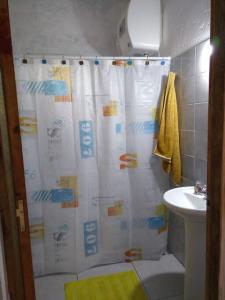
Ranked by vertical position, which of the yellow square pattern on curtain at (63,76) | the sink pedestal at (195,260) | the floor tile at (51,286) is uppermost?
the yellow square pattern on curtain at (63,76)

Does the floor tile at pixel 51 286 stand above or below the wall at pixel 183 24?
below

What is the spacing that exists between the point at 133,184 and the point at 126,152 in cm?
30

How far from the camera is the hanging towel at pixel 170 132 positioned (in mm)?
1967

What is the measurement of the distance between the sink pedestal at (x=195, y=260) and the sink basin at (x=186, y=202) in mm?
116

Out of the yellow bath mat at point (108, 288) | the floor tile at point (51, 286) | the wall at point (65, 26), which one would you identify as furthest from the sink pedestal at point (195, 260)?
the wall at point (65, 26)

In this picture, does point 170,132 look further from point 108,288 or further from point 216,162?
point 108,288

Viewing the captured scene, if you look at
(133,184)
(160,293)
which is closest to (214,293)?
(160,293)

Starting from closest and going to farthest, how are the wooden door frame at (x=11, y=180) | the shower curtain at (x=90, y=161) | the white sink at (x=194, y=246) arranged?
the wooden door frame at (x=11, y=180) → the white sink at (x=194, y=246) → the shower curtain at (x=90, y=161)

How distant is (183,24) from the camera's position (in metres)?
1.91

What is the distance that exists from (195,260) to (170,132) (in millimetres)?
969

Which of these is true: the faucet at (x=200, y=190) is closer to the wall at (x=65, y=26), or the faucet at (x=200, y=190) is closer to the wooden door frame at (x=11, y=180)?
the wooden door frame at (x=11, y=180)

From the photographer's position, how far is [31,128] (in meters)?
1.88

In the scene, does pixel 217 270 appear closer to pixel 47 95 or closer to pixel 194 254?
pixel 194 254

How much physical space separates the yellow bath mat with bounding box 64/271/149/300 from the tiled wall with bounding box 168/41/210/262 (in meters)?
0.53
